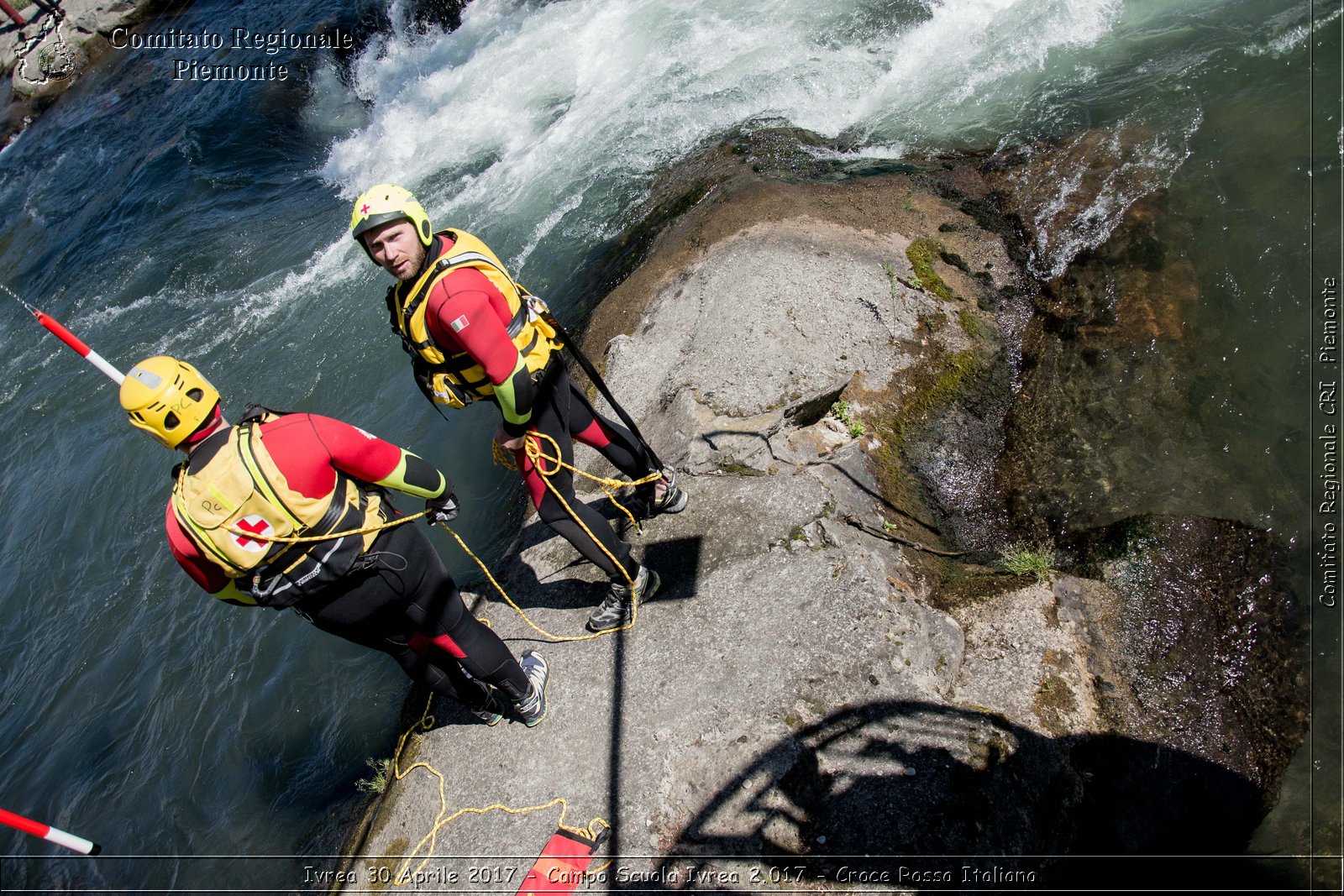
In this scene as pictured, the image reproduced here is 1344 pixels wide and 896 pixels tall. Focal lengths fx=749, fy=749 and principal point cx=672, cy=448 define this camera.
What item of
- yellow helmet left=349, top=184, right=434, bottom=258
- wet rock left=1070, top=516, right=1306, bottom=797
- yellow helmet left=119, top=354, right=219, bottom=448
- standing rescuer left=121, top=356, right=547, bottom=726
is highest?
yellow helmet left=349, top=184, right=434, bottom=258

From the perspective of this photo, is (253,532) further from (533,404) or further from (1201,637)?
(1201,637)

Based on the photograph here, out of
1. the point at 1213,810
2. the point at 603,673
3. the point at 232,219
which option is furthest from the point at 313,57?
the point at 1213,810

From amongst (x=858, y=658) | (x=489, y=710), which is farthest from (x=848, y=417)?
(x=489, y=710)

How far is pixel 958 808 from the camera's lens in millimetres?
3297

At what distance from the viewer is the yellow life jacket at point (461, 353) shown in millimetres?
3441

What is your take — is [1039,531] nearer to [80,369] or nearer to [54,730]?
[54,730]

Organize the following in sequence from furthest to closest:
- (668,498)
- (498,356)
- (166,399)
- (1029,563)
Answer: (668,498), (1029,563), (498,356), (166,399)

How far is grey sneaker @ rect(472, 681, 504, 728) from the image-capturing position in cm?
416

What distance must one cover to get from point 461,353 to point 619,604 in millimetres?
1720

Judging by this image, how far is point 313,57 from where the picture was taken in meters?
15.4

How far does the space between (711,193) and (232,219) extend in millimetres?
8881

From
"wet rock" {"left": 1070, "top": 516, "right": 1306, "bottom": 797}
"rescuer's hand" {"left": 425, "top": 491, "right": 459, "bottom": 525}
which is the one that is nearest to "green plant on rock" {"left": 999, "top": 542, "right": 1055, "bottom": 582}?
"wet rock" {"left": 1070, "top": 516, "right": 1306, "bottom": 797}

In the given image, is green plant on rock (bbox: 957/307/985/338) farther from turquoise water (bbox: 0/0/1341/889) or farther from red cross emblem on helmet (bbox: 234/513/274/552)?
red cross emblem on helmet (bbox: 234/513/274/552)

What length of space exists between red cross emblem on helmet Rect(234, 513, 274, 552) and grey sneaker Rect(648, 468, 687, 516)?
2.24 meters
